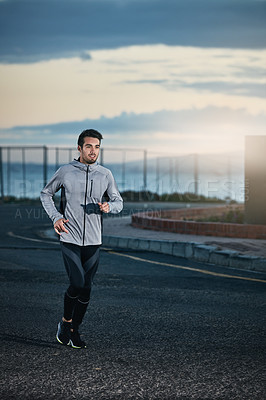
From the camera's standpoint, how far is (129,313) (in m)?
6.83

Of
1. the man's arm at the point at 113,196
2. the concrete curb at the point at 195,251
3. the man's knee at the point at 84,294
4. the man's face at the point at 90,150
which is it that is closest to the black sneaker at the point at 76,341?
the man's knee at the point at 84,294

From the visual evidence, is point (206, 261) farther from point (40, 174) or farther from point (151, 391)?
point (40, 174)

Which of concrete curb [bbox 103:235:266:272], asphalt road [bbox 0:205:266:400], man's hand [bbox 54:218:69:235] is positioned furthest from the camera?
concrete curb [bbox 103:235:266:272]

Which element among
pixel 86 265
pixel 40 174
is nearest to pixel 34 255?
pixel 86 265

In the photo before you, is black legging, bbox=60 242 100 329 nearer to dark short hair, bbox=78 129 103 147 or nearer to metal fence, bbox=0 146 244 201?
dark short hair, bbox=78 129 103 147

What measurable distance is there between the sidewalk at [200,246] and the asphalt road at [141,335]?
46 cm

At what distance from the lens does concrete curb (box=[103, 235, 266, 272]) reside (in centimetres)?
1037

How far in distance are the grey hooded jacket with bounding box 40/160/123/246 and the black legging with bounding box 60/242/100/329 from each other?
81 millimetres

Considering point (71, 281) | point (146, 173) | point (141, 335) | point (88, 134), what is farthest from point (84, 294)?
point (146, 173)

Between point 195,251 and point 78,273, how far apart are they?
6.48 metres

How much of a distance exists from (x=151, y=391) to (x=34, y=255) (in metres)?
7.79

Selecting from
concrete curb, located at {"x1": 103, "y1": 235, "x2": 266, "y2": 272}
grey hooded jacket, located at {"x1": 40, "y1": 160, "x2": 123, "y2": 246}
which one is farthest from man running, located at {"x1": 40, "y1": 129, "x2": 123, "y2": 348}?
concrete curb, located at {"x1": 103, "y1": 235, "x2": 266, "y2": 272}

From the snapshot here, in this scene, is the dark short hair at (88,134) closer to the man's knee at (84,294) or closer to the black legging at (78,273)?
the black legging at (78,273)

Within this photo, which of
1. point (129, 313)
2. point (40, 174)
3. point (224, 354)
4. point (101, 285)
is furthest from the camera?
point (40, 174)
